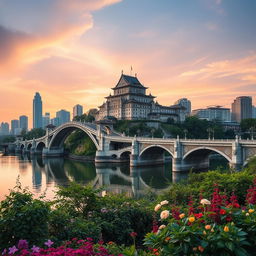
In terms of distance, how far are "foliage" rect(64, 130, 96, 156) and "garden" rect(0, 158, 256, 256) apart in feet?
174

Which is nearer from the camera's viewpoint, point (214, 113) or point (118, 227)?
point (118, 227)

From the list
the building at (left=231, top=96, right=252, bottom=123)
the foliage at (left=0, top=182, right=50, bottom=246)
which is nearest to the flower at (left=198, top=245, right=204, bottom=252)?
the foliage at (left=0, top=182, right=50, bottom=246)

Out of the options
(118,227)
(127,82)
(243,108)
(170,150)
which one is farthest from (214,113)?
(118,227)

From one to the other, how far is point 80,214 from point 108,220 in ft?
3.02

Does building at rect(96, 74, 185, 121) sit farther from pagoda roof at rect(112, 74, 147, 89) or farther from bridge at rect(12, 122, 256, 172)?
bridge at rect(12, 122, 256, 172)

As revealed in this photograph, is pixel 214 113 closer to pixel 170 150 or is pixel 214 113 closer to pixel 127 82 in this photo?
pixel 127 82

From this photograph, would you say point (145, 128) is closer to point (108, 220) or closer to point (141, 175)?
point (141, 175)

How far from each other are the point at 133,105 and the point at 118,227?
221 ft

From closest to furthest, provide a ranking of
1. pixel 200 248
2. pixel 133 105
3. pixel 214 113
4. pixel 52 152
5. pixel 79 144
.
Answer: pixel 200 248 → pixel 79 144 → pixel 52 152 → pixel 133 105 → pixel 214 113

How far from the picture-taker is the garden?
→ 12.6 feet

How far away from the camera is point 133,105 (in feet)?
245

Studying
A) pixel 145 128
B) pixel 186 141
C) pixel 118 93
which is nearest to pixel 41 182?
pixel 186 141

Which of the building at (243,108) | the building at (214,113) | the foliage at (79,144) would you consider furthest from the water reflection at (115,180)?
the building at (243,108)

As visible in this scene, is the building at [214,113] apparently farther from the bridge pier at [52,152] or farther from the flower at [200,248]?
the flower at [200,248]
